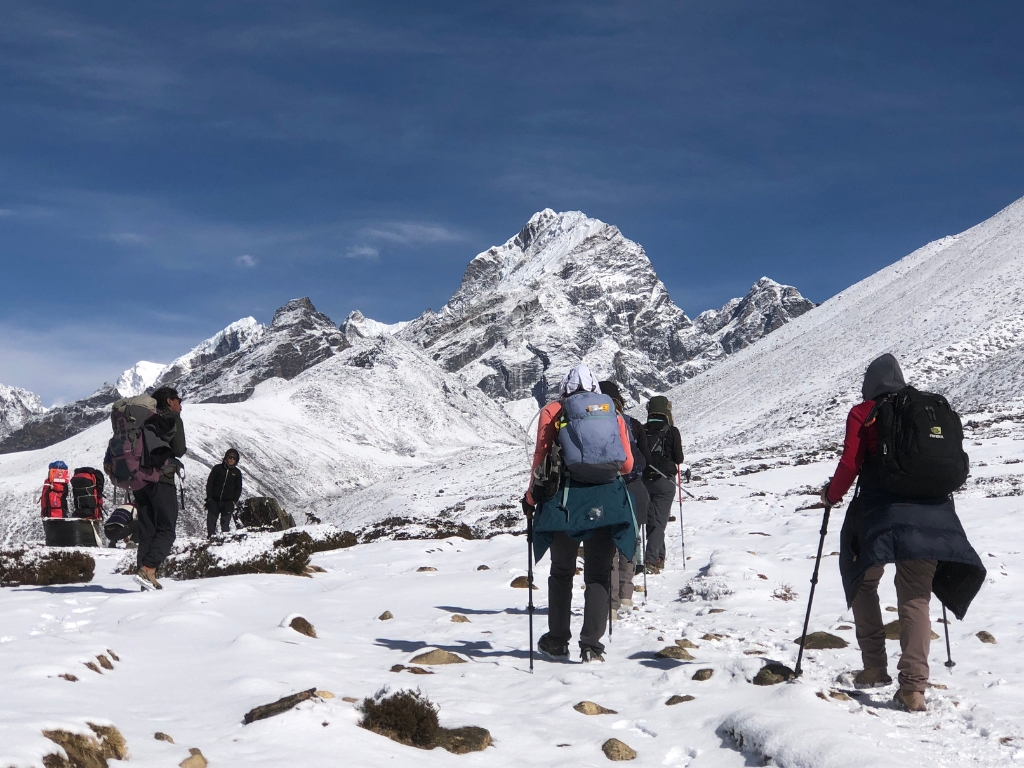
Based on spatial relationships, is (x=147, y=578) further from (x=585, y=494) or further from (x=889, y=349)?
(x=889, y=349)

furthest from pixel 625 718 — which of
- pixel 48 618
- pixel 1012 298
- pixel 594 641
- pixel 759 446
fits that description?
pixel 1012 298

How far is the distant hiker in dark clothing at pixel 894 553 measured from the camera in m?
5.82

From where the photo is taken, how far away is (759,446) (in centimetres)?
4647

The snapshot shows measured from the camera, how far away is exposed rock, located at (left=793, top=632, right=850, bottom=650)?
302 inches

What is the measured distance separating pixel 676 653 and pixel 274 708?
370cm

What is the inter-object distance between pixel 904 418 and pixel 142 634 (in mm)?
6821

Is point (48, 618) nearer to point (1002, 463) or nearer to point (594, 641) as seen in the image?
point (594, 641)

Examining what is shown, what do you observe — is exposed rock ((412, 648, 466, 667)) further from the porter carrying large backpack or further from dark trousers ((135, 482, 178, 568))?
the porter carrying large backpack

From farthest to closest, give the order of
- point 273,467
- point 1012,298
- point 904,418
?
1. point 273,467
2. point 1012,298
3. point 904,418

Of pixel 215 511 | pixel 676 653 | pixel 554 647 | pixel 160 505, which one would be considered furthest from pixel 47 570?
pixel 215 511

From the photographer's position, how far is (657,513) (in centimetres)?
1259

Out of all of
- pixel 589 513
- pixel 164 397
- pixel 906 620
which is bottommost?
pixel 906 620

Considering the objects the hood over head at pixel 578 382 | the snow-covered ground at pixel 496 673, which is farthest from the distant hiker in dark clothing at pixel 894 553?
the hood over head at pixel 578 382

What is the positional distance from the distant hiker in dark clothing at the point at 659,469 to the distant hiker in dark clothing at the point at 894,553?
5.72 meters
